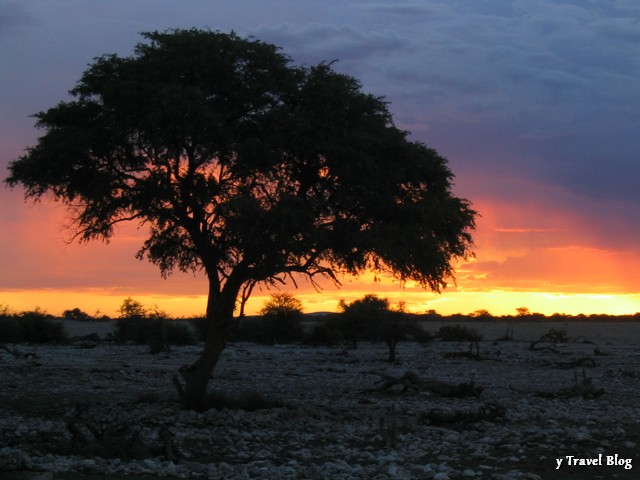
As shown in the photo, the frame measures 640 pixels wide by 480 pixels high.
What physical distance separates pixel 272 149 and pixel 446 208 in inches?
162

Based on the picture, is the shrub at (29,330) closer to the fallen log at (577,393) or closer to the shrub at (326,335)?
the shrub at (326,335)

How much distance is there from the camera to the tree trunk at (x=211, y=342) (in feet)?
62.0

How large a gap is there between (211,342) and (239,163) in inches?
159

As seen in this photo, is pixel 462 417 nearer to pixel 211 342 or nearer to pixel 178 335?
pixel 211 342

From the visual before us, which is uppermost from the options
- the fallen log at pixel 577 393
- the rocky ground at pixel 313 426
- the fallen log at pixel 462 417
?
the fallen log at pixel 577 393

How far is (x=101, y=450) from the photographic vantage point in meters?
12.9

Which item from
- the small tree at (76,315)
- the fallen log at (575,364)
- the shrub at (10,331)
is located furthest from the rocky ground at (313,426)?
the small tree at (76,315)

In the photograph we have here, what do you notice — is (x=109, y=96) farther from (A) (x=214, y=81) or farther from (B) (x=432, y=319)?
(B) (x=432, y=319)

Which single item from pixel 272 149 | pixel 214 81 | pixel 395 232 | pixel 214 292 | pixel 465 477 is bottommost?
pixel 465 477

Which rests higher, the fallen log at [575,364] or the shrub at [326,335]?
the shrub at [326,335]

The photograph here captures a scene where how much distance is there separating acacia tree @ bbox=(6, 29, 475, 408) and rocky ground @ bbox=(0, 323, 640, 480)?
8.50 feet

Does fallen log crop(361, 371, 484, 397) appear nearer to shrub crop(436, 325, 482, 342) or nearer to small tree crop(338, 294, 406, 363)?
small tree crop(338, 294, 406, 363)

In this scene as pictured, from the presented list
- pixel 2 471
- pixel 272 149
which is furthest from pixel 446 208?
pixel 2 471

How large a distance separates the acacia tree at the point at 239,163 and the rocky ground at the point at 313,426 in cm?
259
